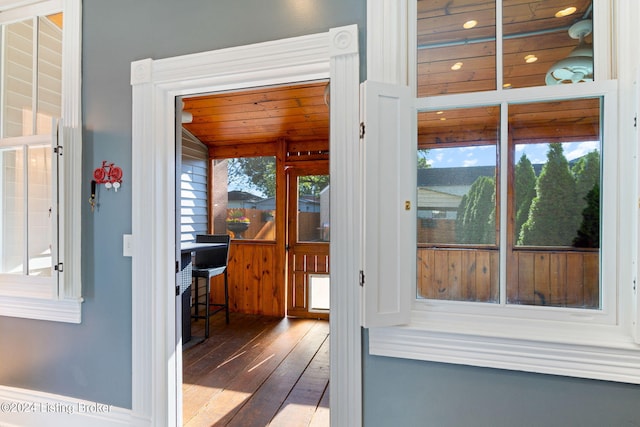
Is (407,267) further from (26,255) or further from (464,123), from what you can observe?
(26,255)

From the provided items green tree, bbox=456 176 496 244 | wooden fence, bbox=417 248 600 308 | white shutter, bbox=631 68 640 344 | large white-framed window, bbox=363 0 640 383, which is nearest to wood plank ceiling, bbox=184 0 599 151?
large white-framed window, bbox=363 0 640 383

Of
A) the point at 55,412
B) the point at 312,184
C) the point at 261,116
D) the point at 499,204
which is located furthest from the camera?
the point at 312,184

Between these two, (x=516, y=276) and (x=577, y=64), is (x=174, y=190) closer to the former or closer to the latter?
(x=516, y=276)

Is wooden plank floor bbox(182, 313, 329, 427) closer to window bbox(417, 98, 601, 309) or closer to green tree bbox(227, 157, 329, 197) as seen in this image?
window bbox(417, 98, 601, 309)

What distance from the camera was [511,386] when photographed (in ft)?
4.20

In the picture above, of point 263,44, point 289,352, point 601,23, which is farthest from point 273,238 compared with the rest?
point 601,23

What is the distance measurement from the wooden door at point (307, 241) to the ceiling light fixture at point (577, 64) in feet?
10.1

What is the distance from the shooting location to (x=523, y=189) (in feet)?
4.40

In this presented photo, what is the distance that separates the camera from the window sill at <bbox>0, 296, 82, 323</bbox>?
6.05ft

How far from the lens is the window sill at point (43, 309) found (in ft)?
6.05

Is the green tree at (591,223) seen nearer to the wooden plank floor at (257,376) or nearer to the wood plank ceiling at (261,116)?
the wooden plank floor at (257,376)

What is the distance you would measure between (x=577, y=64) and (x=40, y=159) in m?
2.77

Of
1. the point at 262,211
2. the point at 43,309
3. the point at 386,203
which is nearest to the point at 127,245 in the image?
the point at 43,309

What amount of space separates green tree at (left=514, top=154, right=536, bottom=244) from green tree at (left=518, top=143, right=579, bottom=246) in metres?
0.02
